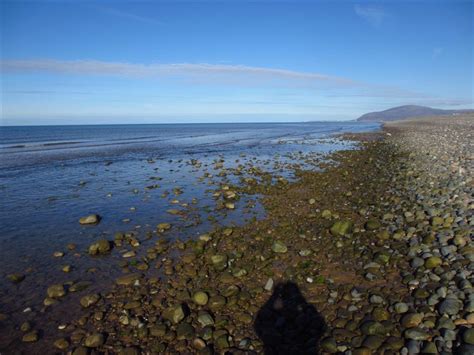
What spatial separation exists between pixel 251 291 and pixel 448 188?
10370 millimetres

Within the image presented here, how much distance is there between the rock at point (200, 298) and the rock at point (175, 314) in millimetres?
429

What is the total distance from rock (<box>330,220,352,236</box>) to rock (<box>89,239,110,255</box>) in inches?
278

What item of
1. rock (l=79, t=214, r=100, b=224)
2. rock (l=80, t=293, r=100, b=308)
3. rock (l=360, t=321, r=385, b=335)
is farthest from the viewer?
rock (l=79, t=214, r=100, b=224)

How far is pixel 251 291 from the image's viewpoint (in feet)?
21.1

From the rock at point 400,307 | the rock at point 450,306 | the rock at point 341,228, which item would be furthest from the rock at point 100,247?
the rock at point 450,306

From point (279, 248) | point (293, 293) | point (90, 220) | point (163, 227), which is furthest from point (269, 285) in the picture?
point (90, 220)

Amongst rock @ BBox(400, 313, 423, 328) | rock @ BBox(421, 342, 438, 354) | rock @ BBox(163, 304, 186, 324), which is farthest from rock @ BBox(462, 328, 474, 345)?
rock @ BBox(163, 304, 186, 324)

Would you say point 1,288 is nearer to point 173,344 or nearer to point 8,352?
point 8,352

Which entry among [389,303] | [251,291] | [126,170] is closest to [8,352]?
[251,291]

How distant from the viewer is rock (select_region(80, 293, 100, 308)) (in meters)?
6.31

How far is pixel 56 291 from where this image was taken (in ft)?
22.2

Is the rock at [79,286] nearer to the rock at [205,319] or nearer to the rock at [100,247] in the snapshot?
the rock at [100,247]

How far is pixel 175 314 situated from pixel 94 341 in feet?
4.77

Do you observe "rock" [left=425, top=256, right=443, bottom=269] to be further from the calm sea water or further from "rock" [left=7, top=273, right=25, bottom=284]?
"rock" [left=7, top=273, right=25, bottom=284]
